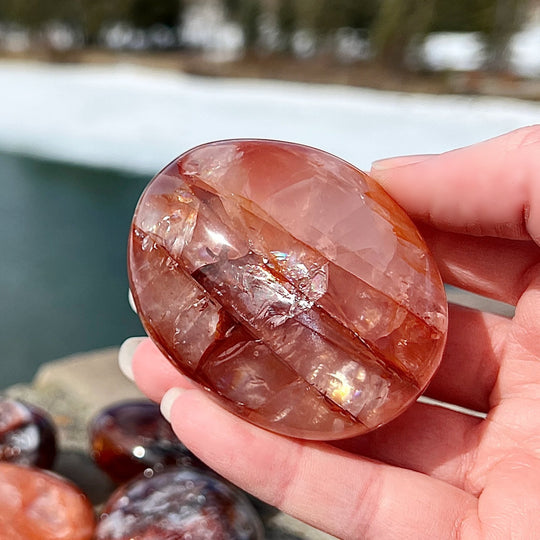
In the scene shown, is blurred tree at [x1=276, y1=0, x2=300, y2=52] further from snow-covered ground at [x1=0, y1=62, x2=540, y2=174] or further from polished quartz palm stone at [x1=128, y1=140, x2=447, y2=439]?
polished quartz palm stone at [x1=128, y1=140, x2=447, y2=439]

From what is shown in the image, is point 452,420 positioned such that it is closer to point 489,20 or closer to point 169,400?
point 169,400

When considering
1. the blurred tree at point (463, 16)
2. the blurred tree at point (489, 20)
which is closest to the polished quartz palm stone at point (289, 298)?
the blurred tree at point (489, 20)

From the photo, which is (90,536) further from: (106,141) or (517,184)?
(106,141)

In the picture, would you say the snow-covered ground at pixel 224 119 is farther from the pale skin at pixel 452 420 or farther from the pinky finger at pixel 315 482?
the pinky finger at pixel 315 482

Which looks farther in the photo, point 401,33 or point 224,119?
point 401,33

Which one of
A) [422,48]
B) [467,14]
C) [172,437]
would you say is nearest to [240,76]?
[422,48]

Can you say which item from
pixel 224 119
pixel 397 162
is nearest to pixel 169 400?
pixel 397 162

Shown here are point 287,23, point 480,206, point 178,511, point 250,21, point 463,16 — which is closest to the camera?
point 480,206
